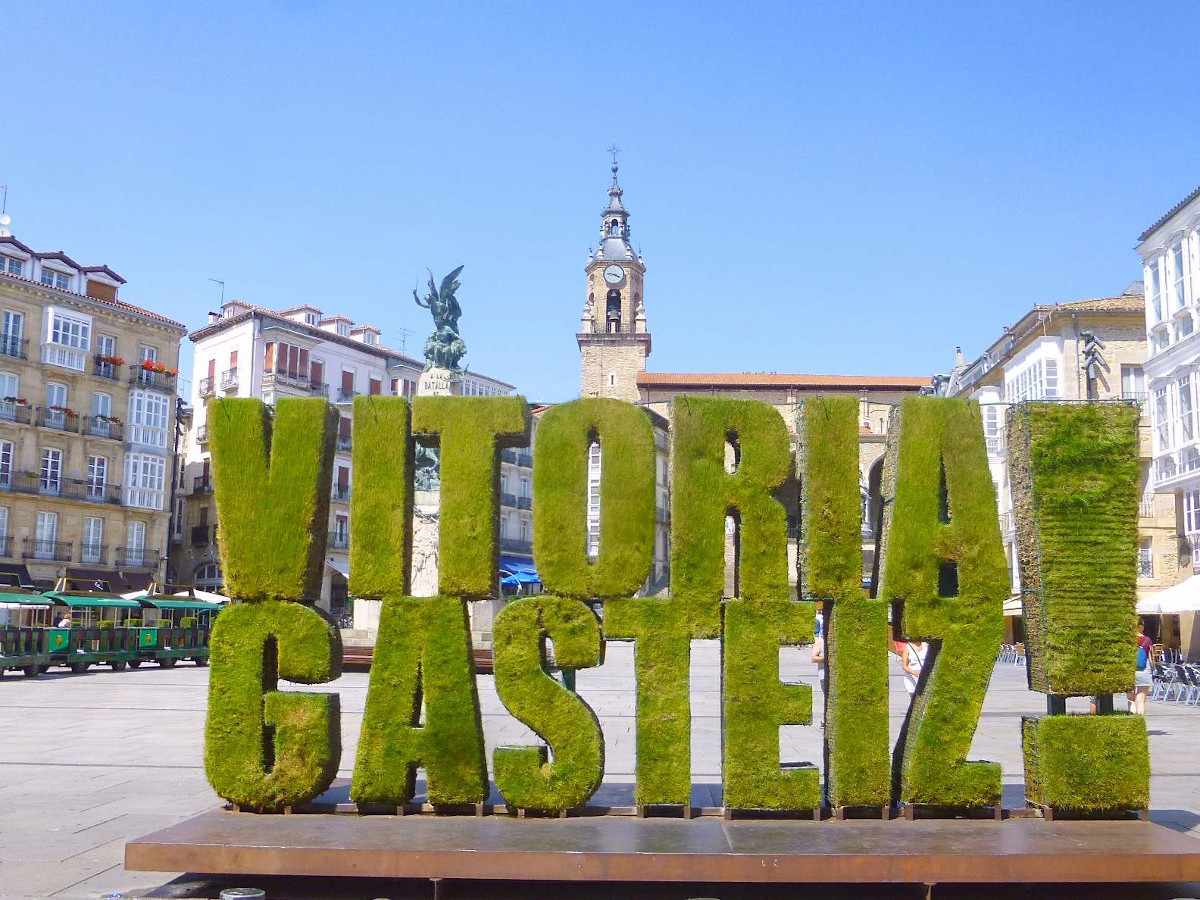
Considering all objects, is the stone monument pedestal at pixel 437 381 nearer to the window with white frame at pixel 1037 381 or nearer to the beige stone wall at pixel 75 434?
the window with white frame at pixel 1037 381

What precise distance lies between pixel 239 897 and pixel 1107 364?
44118 mm

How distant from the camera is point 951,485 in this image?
9766mm

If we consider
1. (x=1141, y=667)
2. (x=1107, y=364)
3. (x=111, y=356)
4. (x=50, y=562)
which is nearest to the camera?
(x=1141, y=667)

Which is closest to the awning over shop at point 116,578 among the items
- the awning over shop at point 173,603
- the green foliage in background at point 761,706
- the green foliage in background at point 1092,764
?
the awning over shop at point 173,603

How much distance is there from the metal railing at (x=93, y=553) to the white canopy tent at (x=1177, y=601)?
46.4 meters

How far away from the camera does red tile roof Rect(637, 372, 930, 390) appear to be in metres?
98.6

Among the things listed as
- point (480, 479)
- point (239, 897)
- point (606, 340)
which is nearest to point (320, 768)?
point (239, 897)

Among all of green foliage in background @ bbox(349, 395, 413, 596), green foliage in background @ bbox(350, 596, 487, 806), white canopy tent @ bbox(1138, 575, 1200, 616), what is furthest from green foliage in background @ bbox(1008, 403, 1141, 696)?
white canopy tent @ bbox(1138, 575, 1200, 616)

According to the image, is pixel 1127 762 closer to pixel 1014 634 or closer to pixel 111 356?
pixel 1014 634

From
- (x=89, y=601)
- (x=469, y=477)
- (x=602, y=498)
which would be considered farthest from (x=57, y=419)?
(x=602, y=498)

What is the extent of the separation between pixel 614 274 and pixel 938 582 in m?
90.8

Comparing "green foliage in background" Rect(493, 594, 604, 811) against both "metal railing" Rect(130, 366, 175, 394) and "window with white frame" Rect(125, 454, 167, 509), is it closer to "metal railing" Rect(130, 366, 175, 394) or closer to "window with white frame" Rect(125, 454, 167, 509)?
"window with white frame" Rect(125, 454, 167, 509)

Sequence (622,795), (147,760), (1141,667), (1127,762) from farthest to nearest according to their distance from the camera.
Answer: (1141,667) < (147,760) < (622,795) < (1127,762)

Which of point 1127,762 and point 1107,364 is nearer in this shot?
point 1127,762
